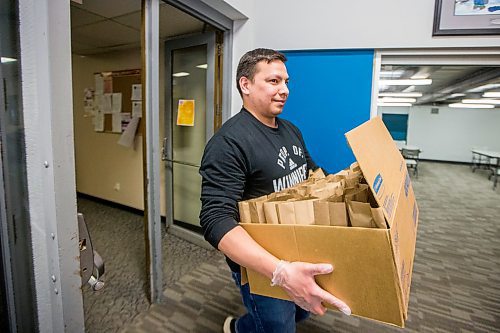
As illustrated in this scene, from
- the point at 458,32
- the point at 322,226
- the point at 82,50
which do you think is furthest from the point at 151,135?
the point at 82,50

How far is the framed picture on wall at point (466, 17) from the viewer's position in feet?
6.03

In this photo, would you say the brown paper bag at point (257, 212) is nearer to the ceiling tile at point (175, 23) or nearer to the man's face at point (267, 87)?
the man's face at point (267, 87)

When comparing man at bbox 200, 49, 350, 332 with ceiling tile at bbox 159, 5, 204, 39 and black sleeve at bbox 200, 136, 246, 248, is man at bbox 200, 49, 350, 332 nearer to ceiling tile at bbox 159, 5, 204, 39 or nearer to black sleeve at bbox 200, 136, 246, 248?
black sleeve at bbox 200, 136, 246, 248

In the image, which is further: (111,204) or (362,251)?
(111,204)

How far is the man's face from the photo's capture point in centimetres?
108

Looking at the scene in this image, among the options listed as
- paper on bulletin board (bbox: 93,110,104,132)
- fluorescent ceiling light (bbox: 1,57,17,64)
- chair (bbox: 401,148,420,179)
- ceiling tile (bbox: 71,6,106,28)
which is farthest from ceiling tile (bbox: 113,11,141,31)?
chair (bbox: 401,148,420,179)

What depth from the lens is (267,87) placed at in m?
1.08

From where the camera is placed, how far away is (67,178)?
101 centimetres

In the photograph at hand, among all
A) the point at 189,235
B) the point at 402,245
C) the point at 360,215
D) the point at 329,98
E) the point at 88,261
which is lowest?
the point at 189,235

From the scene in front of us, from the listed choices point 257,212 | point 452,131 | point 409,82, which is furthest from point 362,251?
point 452,131

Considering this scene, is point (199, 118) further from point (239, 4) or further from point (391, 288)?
point (391, 288)

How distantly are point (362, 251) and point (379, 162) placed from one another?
0.94 ft

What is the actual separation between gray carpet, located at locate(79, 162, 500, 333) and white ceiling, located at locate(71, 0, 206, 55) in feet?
6.68

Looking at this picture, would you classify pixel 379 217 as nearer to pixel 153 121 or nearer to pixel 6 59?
pixel 6 59
